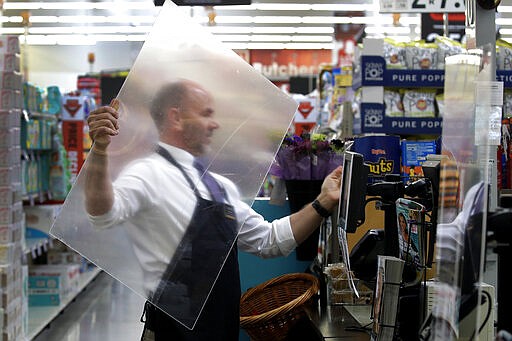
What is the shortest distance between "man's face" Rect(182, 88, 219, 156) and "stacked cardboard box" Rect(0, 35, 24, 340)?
317 centimetres

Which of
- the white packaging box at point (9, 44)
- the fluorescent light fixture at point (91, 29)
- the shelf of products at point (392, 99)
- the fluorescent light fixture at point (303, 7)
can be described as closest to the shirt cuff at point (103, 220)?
the white packaging box at point (9, 44)

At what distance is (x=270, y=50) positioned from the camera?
20.8 meters

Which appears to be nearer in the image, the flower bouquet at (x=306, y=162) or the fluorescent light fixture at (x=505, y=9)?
the flower bouquet at (x=306, y=162)

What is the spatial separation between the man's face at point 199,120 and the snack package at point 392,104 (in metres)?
3.43

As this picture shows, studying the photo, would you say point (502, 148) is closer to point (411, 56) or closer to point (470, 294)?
point (470, 294)

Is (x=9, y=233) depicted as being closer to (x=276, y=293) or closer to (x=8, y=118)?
(x=8, y=118)

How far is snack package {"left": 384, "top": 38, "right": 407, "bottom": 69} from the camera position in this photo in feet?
17.9

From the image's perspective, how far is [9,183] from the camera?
5066 mm

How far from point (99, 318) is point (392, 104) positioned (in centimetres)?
355

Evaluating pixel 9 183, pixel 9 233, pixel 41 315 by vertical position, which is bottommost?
pixel 41 315

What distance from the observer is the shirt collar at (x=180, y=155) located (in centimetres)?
223

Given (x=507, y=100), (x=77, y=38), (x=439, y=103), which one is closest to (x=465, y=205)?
(x=507, y=100)

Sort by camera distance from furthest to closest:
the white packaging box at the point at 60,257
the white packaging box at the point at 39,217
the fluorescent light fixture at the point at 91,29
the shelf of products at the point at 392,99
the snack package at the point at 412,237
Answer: the fluorescent light fixture at the point at 91,29 → the white packaging box at the point at 60,257 → the white packaging box at the point at 39,217 → the shelf of products at the point at 392,99 → the snack package at the point at 412,237

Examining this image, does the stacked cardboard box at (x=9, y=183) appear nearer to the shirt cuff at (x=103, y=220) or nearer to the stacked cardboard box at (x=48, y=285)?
the stacked cardboard box at (x=48, y=285)
